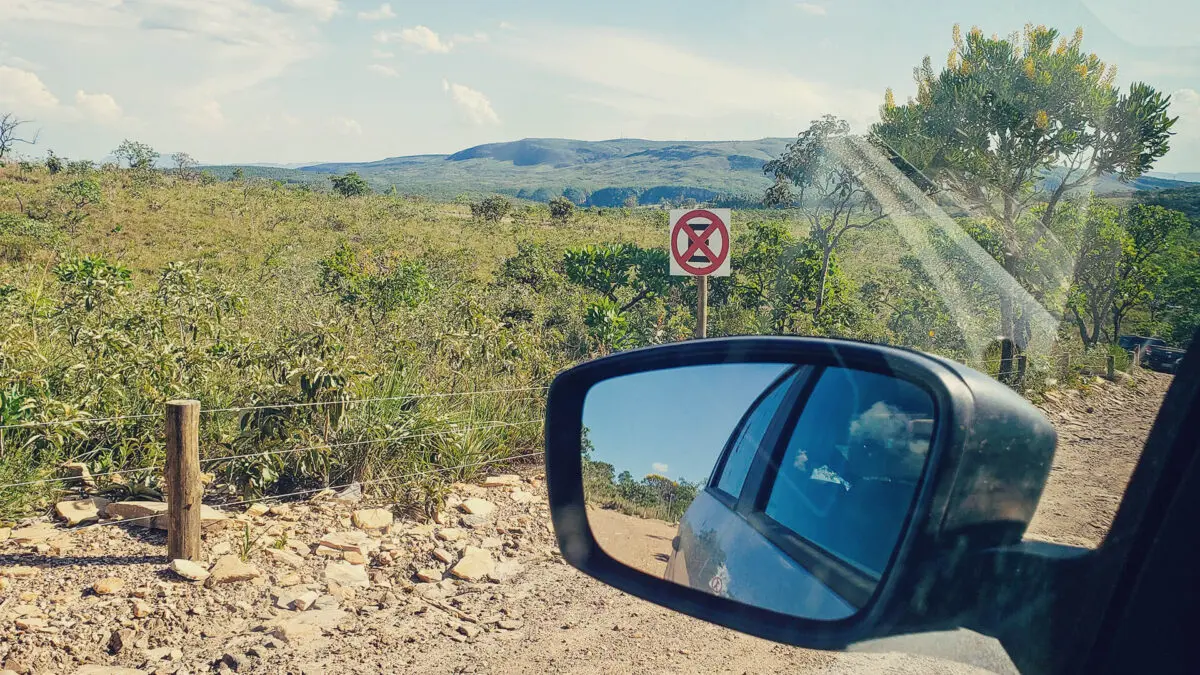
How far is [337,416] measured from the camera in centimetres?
584

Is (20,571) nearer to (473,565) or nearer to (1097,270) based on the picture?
(473,565)

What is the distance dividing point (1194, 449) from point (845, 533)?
61 centimetres

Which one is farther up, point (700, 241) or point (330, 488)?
point (700, 241)

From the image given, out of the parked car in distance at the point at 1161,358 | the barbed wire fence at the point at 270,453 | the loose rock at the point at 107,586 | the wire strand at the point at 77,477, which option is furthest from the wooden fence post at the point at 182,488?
the parked car in distance at the point at 1161,358

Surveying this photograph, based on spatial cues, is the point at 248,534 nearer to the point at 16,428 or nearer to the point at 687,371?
the point at 16,428

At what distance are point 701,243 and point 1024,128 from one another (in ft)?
11.7

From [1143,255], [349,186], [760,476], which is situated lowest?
[760,476]

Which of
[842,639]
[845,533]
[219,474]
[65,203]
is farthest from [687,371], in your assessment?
[65,203]

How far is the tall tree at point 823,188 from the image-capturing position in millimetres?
8633

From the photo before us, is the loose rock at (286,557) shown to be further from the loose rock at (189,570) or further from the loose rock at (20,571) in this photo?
the loose rock at (20,571)

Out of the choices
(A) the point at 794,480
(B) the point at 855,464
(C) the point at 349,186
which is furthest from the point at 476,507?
(C) the point at 349,186

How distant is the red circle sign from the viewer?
696cm

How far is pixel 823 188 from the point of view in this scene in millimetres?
9344

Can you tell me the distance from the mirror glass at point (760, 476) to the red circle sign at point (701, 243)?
16.5ft
